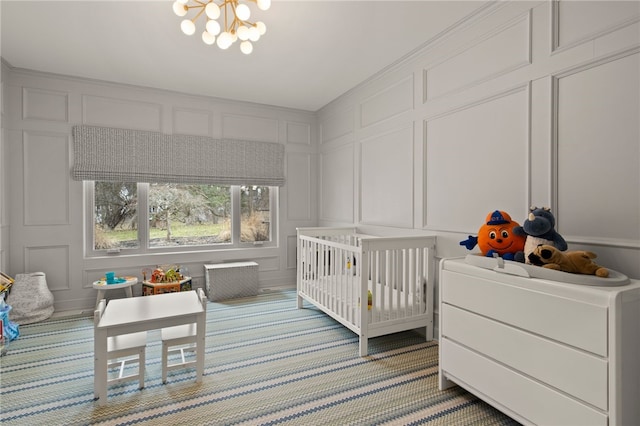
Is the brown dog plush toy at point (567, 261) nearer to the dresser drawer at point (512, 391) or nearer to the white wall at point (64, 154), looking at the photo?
the dresser drawer at point (512, 391)

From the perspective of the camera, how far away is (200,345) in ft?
6.48

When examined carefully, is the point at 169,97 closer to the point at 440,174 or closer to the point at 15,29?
the point at 15,29

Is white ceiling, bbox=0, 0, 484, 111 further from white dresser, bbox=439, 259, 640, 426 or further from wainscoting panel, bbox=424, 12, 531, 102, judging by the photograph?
white dresser, bbox=439, 259, 640, 426

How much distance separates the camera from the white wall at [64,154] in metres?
3.11

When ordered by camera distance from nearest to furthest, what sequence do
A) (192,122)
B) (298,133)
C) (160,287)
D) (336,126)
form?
(160,287) < (192,122) < (336,126) < (298,133)

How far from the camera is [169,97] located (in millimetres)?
3680

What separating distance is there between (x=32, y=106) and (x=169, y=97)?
1.22 m

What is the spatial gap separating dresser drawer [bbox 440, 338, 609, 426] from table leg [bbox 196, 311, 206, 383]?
4.60ft

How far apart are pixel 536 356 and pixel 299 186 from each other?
335 cm

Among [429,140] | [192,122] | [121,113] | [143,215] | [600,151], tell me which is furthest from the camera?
[192,122]

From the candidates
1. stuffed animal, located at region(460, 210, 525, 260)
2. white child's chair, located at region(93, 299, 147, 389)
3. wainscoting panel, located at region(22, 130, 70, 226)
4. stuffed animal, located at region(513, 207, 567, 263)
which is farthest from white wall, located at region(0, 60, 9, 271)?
stuffed animal, located at region(513, 207, 567, 263)

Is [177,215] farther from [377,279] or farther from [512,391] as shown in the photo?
[512,391]

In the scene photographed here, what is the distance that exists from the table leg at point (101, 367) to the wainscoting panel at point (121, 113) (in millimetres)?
2535

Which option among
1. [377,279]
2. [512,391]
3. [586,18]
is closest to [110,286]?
[377,279]
